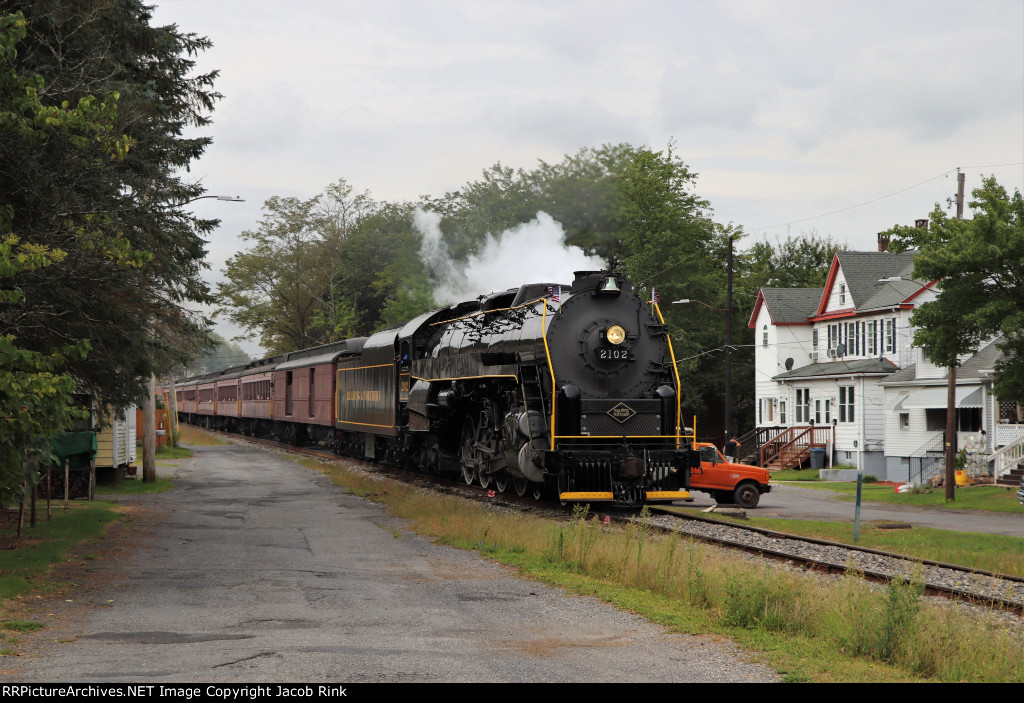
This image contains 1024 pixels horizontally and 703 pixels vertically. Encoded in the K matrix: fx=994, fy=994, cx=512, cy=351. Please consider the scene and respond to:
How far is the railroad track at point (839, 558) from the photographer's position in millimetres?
10969

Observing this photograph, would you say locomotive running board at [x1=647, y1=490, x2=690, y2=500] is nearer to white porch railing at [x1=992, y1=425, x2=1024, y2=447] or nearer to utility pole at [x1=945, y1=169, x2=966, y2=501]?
utility pole at [x1=945, y1=169, x2=966, y2=501]

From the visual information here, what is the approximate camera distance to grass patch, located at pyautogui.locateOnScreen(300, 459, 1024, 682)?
24.6ft

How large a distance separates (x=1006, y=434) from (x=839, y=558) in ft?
80.5

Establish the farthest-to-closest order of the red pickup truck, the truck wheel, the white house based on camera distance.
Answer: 1. the white house
2. the truck wheel
3. the red pickup truck

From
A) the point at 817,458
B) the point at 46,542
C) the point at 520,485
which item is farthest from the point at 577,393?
the point at 817,458

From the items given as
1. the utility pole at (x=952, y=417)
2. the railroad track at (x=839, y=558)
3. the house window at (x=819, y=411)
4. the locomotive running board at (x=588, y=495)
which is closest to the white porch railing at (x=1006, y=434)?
the utility pole at (x=952, y=417)

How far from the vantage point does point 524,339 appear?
18.1 meters

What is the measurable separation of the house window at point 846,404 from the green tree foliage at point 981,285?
1854 centimetres

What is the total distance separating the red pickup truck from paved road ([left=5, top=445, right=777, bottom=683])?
9.17 m

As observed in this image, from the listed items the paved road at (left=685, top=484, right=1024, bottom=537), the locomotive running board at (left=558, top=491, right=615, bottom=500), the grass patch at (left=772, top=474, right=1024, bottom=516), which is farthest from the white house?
the locomotive running board at (left=558, top=491, right=615, bottom=500)

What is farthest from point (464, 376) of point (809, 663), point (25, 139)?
point (809, 663)

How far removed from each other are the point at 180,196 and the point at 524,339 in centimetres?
638

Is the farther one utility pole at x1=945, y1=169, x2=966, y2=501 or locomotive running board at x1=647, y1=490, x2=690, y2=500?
utility pole at x1=945, y1=169, x2=966, y2=501

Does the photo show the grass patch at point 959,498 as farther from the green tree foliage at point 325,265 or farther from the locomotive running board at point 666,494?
the green tree foliage at point 325,265
